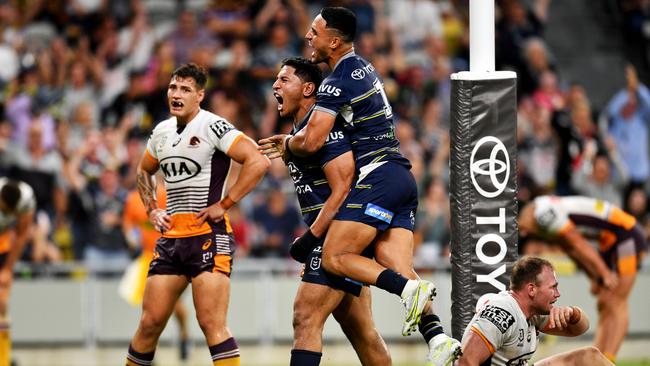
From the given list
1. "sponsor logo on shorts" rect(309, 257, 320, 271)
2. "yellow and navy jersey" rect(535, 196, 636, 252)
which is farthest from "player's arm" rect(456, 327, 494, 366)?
"yellow and navy jersey" rect(535, 196, 636, 252)

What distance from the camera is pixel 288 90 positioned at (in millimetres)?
9398

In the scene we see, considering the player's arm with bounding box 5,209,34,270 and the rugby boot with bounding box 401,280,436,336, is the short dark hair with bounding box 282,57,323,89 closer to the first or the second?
the rugby boot with bounding box 401,280,436,336

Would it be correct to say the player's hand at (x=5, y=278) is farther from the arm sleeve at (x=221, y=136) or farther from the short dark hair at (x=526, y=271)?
the short dark hair at (x=526, y=271)

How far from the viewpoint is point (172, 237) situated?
9.92 metres

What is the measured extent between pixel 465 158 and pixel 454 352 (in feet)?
5.46

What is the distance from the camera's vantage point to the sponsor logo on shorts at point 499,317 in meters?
8.55

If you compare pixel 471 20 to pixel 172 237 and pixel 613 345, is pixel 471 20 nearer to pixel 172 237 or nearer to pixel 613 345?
pixel 172 237

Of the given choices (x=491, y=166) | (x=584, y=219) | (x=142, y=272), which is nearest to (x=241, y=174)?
(x=491, y=166)

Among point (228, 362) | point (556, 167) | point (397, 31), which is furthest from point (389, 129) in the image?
point (397, 31)

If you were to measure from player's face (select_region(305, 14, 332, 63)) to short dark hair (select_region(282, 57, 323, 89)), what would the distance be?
23 cm

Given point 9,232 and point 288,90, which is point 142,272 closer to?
point 9,232

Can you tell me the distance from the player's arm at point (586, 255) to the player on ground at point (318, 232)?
4130 millimetres

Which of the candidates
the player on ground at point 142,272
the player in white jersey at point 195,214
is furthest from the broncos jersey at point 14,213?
the player in white jersey at point 195,214

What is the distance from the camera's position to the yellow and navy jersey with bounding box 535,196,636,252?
12.9 meters
